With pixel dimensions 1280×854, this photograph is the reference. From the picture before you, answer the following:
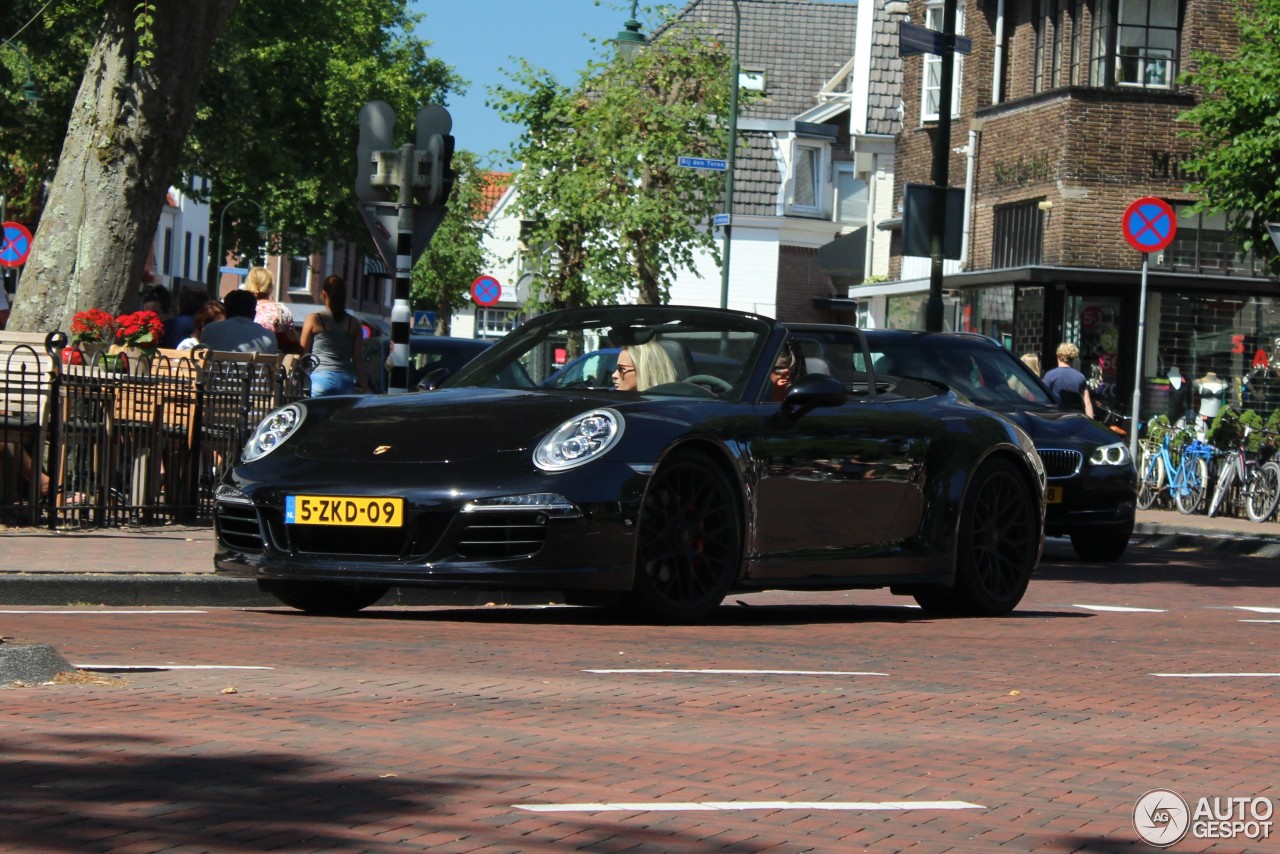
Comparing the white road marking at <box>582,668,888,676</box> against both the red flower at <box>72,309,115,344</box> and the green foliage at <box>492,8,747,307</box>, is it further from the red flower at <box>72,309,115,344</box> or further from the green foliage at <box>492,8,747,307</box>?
the green foliage at <box>492,8,747,307</box>

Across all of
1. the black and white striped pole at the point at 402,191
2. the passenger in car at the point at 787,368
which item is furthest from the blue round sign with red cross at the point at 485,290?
the passenger in car at the point at 787,368

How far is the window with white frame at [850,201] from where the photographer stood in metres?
75.3

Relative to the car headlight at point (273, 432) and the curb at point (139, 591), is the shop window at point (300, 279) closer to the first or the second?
the curb at point (139, 591)

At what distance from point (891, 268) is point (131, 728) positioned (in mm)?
43947

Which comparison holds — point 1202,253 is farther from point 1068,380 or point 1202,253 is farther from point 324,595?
point 324,595

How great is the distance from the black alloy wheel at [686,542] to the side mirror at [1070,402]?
9.17m

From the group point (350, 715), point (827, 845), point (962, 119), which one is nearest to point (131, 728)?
point (350, 715)

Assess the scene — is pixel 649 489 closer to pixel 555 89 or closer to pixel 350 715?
pixel 350 715

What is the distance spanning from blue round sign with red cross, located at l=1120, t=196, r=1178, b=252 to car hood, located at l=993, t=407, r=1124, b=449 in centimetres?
641

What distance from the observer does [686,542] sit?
9.83 m

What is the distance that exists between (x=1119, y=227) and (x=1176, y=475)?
1109 centimetres

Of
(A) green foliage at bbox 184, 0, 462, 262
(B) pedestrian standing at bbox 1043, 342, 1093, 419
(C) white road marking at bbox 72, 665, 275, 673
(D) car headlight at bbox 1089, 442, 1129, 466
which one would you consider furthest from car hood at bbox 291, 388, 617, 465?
(A) green foliage at bbox 184, 0, 462, 262

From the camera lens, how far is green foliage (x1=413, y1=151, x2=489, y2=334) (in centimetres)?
8481

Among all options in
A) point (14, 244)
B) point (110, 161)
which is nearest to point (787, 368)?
point (110, 161)
